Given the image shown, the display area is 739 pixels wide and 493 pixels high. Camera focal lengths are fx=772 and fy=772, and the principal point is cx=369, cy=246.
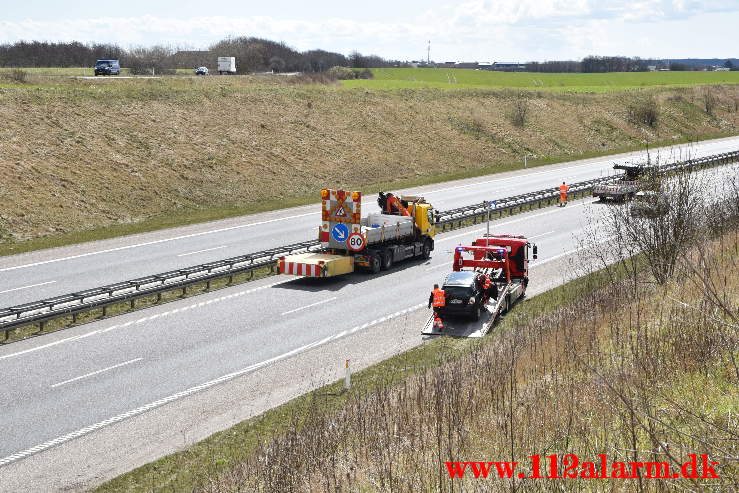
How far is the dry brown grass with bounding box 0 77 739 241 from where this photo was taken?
1748 inches

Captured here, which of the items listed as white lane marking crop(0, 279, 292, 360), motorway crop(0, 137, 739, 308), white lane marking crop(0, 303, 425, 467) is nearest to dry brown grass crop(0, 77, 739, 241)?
motorway crop(0, 137, 739, 308)

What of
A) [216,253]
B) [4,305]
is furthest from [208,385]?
[216,253]

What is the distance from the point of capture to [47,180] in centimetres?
4378

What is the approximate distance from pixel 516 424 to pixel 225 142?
5050 cm

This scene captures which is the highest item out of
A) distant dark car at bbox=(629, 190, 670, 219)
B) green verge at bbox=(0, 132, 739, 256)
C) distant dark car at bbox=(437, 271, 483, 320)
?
distant dark car at bbox=(629, 190, 670, 219)

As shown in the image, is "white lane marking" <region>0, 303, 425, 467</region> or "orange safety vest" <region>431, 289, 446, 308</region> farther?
"orange safety vest" <region>431, 289, 446, 308</region>

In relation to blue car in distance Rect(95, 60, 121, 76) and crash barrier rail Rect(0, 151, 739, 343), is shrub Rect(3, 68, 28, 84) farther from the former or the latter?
crash barrier rail Rect(0, 151, 739, 343)

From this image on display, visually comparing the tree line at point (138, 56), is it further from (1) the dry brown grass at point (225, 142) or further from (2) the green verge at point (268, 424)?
(2) the green verge at point (268, 424)

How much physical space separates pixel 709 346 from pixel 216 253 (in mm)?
24395

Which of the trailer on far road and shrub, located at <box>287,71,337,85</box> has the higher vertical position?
shrub, located at <box>287,71,337,85</box>
